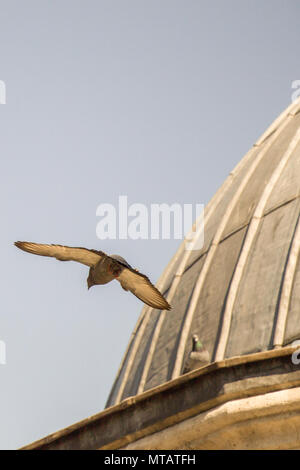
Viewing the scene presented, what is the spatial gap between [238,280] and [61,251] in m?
6.62

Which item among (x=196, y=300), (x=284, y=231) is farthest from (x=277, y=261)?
(x=196, y=300)

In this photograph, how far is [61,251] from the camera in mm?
14344

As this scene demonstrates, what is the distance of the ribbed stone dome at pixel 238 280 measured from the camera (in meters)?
18.8

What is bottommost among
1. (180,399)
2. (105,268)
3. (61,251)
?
(180,399)

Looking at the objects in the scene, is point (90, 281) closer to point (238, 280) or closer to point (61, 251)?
point (61, 251)

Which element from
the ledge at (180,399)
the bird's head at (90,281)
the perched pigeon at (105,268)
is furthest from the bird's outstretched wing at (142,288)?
the ledge at (180,399)

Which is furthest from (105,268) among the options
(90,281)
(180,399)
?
(180,399)

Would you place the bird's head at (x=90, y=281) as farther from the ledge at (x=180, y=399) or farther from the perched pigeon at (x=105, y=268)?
the ledge at (x=180, y=399)

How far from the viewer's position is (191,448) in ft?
50.6

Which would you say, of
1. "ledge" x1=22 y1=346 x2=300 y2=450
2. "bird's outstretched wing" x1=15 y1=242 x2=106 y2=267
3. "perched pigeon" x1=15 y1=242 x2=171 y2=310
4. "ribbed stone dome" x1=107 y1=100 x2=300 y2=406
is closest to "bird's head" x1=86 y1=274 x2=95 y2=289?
"perched pigeon" x1=15 y1=242 x2=171 y2=310

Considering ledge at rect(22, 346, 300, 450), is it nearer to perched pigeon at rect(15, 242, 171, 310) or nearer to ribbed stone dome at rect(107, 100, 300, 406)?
perched pigeon at rect(15, 242, 171, 310)

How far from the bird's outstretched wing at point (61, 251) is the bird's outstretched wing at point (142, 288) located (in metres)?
0.42

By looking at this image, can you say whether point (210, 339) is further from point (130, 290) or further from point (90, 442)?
point (130, 290)
